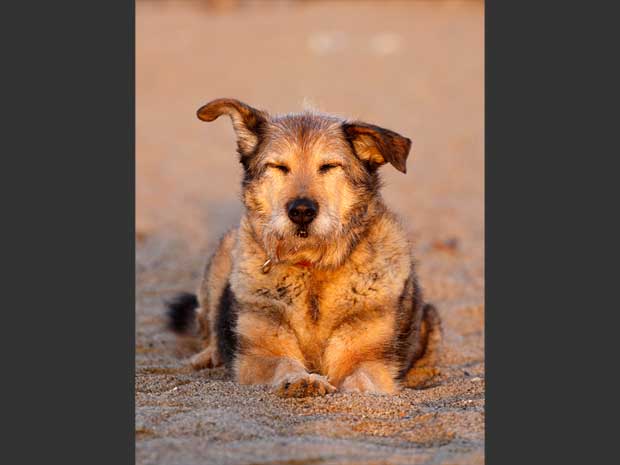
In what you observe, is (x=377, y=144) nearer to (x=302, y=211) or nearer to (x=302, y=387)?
(x=302, y=211)

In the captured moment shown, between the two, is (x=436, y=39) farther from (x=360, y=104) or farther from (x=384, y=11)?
(x=360, y=104)

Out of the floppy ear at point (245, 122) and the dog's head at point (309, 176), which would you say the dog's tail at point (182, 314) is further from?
the floppy ear at point (245, 122)

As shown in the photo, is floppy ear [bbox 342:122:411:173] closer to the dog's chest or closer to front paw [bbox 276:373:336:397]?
the dog's chest

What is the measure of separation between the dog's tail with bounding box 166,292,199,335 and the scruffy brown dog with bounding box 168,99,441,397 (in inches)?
76.8

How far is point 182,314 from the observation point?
8672mm

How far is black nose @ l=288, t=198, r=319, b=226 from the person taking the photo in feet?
19.2

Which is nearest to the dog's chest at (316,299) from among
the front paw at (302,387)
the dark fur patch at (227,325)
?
the dark fur patch at (227,325)

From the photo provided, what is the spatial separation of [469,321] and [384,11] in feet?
63.9

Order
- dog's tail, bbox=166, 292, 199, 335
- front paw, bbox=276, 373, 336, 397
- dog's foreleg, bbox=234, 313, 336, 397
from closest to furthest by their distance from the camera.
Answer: front paw, bbox=276, 373, 336, 397
dog's foreleg, bbox=234, 313, 336, 397
dog's tail, bbox=166, 292, 199, 335

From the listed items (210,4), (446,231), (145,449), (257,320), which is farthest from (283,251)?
(210,4)

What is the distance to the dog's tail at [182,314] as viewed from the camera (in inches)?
337

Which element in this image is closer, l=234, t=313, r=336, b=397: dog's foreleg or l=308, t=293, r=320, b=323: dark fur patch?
l=234, t=313, r=336, b=397: dog's foreleg

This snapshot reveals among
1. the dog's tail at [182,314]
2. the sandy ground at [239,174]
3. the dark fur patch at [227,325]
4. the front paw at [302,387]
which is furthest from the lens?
the dog's tail at [182,314]

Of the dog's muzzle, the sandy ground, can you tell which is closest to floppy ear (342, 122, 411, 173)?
the dog's muzzle
